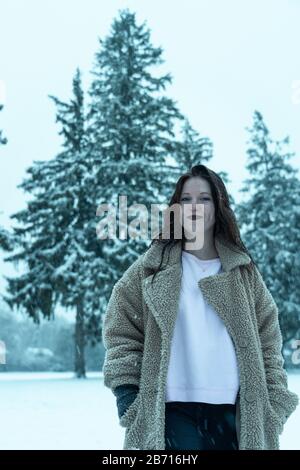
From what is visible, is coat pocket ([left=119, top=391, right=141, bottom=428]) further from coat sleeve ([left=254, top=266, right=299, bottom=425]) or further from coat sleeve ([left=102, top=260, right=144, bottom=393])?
coat sleeve ([left=254, top=266, right=299, bottom=425])

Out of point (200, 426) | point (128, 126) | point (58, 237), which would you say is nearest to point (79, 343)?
point (58, 237)

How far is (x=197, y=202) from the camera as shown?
2715mm

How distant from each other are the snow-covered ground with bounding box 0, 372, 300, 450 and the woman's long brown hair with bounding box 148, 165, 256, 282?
3911 millimetres

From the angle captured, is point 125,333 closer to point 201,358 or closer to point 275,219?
point 201,358

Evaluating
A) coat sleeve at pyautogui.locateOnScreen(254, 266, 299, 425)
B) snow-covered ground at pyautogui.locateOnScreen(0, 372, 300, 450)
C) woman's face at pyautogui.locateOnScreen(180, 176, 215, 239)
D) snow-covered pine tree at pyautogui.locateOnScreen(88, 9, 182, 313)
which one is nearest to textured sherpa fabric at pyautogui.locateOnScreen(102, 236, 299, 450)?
coat sleeve at pyautogui.locateOnScreen(254, 266, 299, 425)

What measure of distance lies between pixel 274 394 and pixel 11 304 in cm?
1981

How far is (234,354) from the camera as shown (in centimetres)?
248

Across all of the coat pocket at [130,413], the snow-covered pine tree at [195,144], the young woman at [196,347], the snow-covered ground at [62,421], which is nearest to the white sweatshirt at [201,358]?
the young woman at [196,347]

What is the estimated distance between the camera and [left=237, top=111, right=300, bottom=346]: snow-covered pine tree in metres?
24.8

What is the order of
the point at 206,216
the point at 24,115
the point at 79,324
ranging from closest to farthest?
the point at 206,216
the point at 79,324
the point at 24,115

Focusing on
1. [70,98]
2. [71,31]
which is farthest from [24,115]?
[71,31]

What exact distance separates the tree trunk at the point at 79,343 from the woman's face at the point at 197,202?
58.2 feet

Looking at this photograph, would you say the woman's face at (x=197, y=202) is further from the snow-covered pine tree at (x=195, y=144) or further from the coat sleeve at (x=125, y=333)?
the snow-covered pine tree at (x=195, y=144)

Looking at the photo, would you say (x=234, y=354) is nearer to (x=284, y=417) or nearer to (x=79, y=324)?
(x=284, y=417)
